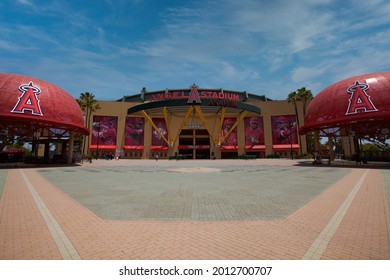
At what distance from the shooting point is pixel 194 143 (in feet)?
216

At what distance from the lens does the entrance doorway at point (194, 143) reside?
65500mm

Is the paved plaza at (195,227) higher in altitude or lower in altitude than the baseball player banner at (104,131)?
lower

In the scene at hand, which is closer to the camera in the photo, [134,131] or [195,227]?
[195,227]

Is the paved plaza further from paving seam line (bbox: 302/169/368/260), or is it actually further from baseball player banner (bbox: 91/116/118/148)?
baseball player banner (bbox: 91/116/118/148)

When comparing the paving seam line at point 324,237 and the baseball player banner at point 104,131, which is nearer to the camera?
the paving seam line at point 324,237

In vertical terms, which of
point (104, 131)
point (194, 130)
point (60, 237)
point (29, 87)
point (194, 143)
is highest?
point (194, 130)

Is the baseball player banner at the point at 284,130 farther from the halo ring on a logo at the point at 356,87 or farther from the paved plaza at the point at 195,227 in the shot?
the paved plaza at the point at 195,227

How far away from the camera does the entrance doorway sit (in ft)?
215

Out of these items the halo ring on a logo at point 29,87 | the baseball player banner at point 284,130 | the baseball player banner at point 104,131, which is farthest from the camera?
the baseball player banner at point 104,131

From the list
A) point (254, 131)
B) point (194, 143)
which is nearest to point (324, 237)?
→ point (194, 143)

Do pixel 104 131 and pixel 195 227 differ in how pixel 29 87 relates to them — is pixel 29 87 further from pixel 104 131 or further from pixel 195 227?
pixel 104 131

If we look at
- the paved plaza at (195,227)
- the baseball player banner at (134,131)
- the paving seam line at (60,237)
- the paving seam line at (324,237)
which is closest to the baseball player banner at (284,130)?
the baseball player banner at (134,131)

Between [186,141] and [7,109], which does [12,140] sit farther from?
[186,141]

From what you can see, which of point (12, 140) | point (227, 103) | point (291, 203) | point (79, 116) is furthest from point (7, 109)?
point (227, 103)
